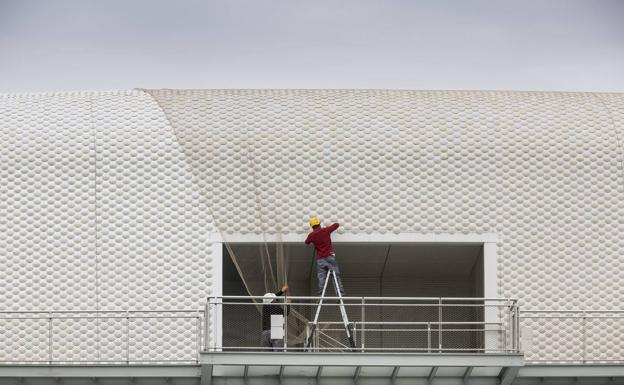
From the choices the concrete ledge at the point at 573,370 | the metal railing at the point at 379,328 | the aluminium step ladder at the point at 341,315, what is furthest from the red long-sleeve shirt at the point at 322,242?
the concrete ledge at the point at 573,370

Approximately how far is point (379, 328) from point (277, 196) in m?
2.46

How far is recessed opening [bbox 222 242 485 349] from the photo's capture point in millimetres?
26453

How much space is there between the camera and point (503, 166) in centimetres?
2848

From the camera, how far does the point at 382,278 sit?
30203 millimetres

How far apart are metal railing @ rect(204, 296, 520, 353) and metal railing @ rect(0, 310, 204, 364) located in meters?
0.60

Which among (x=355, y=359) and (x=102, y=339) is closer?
(x=355, y=359)

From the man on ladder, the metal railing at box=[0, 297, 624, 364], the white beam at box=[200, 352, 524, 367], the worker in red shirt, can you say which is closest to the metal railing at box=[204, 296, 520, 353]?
the metal railing at box=[0, 297, 624, 364]

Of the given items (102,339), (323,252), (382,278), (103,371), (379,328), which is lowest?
(103,371)

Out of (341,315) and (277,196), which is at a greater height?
(277,196)

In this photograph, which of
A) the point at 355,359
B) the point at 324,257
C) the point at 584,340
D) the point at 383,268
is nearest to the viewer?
the point at 355,359

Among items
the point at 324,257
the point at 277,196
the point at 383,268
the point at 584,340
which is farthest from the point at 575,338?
the point at 277,196

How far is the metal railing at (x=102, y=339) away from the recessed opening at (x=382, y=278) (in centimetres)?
125

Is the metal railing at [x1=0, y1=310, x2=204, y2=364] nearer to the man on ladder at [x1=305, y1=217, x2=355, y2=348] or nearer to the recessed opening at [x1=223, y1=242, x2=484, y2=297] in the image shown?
the recessed opening at [x1=223, y1=242, x2=484, y2=297]

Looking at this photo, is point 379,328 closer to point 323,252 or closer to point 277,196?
point 323,252
